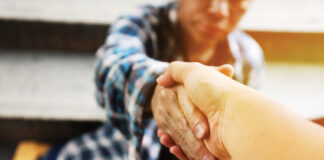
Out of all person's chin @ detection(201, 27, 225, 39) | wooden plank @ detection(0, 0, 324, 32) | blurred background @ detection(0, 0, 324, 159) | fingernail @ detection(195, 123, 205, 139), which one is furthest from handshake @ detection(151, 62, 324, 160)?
wooden plank @ detection(0, 0, 324, 32)

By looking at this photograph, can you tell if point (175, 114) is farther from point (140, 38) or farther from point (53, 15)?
point (53, 15)

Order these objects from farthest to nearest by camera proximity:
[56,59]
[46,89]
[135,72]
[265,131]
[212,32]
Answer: [56,59] < [46,89] < [212,32] < [135,72] < [265,131]

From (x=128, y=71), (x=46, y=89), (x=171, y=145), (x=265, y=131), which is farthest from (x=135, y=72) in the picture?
(x=46, y=89)

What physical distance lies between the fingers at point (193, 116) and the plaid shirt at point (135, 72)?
3.1 inches

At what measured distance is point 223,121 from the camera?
0.23 m

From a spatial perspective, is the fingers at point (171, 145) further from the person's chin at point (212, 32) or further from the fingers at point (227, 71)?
the person's chin at point (212, 32)

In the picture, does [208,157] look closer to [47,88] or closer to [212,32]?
[212,32]

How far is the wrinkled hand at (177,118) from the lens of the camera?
0.30 meters

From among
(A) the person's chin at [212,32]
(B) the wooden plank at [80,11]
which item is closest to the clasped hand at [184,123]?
(A) the person's chin at [212,32]

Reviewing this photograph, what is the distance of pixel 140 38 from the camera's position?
0.56 meters

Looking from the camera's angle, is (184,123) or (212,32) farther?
(212,32)

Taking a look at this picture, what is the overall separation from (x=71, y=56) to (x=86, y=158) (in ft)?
1.25

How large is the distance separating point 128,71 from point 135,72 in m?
0.02

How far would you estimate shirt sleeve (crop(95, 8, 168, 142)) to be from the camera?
407 mm
